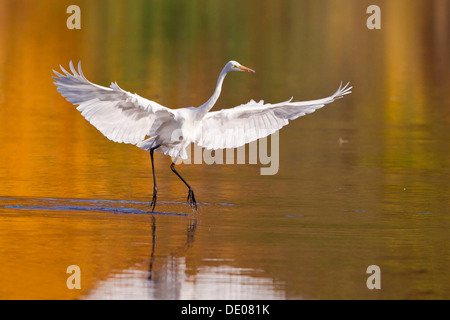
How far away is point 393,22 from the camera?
169 ft

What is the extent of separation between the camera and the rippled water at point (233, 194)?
33.4 ft

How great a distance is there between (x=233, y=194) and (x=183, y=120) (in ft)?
4.44

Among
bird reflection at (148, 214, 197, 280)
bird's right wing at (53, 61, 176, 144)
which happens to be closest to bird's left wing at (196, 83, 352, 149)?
bird's right wing at (53, 61, 176, 144)

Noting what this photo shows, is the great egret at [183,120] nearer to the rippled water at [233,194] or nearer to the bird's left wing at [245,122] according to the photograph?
the bird's left wing at [245,122]

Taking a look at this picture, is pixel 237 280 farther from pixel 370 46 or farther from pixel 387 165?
pixel 370 46

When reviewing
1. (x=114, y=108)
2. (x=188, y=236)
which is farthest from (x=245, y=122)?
(x=188, y=236)

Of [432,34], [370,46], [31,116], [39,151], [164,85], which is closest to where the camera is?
[39,151]

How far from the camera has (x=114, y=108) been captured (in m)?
13.9

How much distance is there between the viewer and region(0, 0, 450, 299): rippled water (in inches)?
400

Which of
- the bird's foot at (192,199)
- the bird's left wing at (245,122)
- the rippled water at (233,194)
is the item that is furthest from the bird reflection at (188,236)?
the bird's left wing at (245,122)

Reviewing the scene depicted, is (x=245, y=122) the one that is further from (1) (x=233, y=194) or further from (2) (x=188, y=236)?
(2) (x=188, y=236)

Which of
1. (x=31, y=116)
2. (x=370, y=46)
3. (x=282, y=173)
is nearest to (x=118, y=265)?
(x=282, y=173)

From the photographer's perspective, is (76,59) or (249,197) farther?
(76,59)

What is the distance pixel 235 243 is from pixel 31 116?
39.2 ft
